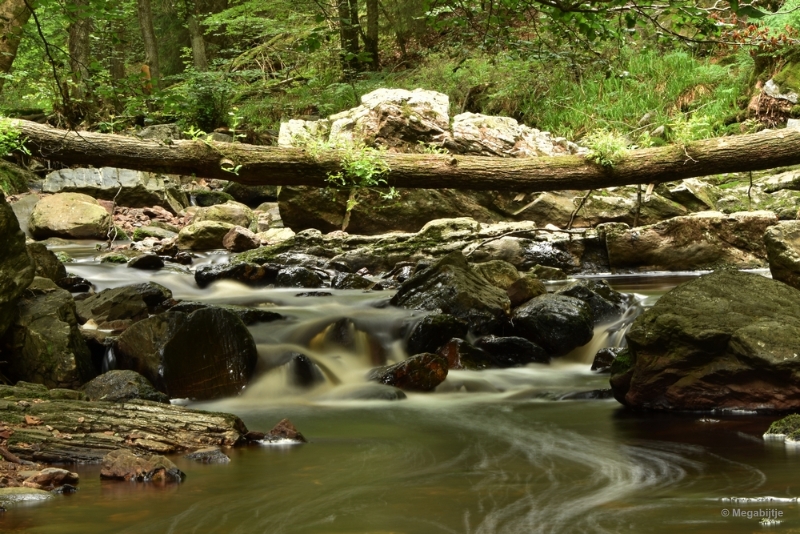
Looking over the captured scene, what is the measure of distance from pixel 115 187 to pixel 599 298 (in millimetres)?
11609

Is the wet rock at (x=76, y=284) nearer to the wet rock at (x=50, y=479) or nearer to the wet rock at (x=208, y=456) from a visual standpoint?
the wet rock at (x=208, y=456)

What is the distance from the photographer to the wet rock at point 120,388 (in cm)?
623

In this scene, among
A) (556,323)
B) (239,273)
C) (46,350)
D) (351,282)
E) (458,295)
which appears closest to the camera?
(46,350)

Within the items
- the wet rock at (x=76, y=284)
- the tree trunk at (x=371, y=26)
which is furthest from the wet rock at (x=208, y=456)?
the tree trunk at (x=371, y=26)

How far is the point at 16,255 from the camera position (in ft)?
22.5

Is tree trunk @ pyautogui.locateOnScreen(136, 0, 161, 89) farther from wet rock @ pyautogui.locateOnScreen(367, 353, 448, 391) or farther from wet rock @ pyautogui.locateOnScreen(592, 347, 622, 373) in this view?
wet rock @ pyautogui.locateOnScreen(592, 347, 622, 373)

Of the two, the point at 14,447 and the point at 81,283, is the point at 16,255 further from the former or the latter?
the point at 81,283

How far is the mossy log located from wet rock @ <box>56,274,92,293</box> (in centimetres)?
573

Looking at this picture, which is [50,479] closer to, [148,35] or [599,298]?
[599,298]

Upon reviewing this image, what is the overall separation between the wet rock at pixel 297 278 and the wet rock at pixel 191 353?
4.11m

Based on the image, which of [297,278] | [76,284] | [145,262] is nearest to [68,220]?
[145,262]

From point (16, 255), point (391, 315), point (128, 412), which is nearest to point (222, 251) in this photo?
point (391, 315)

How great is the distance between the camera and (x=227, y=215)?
54.0 feet

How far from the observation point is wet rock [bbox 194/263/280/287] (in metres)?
11.8
